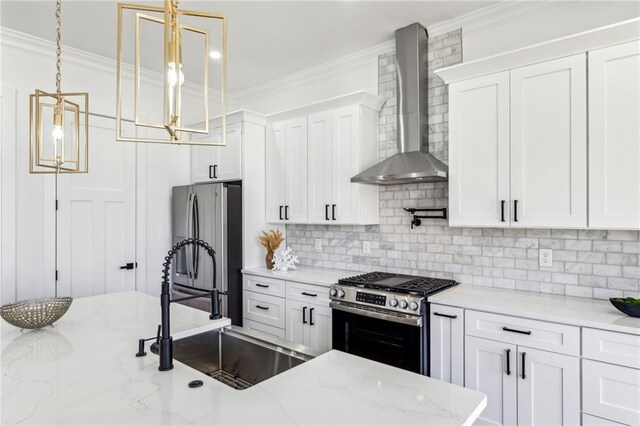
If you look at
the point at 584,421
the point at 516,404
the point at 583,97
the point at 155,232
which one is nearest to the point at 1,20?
the point at 155,232

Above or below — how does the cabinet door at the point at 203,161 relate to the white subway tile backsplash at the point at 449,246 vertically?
above

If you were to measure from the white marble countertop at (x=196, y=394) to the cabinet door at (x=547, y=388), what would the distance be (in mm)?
1163

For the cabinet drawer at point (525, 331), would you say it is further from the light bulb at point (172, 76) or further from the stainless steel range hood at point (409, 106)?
the light bulb at point (172, 76)

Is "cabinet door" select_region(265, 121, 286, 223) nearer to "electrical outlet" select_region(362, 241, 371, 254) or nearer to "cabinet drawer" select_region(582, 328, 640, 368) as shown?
"electrical outlet" select_region(362, 241, 371, 254)

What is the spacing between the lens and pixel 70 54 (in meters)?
3.58

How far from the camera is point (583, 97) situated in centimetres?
225

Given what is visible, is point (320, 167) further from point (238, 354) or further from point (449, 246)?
point (238, 354)

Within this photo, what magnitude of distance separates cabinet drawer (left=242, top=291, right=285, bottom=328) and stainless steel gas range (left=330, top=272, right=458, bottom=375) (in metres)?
0.73

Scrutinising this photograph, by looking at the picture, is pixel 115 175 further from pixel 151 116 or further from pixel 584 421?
pixel 584 421

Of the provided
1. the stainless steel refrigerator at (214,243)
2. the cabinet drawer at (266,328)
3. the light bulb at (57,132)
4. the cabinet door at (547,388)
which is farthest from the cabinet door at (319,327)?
the light bulb at (57,132)

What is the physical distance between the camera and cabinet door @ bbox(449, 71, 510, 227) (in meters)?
2.55

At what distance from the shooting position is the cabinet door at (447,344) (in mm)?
2430

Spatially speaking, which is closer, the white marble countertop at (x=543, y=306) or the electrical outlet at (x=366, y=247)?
the white marble countertop at (x=543, y=306)

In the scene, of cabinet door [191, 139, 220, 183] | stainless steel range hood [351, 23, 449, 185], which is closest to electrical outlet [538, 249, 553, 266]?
stainless steel range hood [351, 23, 449, 185]
